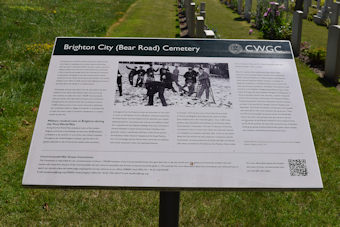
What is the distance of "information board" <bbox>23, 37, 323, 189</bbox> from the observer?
8.22 ft

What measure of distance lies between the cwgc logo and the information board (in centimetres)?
1

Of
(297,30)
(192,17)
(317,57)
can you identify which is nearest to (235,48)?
(317,57)

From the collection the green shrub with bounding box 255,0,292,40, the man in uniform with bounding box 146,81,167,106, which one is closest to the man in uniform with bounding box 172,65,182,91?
the man in uniform with bounding box 146,81,167,106

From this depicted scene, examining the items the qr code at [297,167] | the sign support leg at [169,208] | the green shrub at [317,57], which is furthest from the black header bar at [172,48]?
the green shrub at [317,57]

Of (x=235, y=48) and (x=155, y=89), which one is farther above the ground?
(x=235, y=48)

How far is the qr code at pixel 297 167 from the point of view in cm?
253

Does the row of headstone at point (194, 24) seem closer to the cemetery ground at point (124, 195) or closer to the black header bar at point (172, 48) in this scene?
the cemetery ground at point (124, 195)

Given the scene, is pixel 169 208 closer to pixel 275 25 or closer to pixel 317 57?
pixel 317 57

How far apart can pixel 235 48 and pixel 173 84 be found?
0.68 meters

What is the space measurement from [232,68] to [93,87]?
47.6 inches

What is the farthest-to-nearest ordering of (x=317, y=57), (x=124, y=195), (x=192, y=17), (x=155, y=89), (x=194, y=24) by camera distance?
(x=194, y=24) → (x=192, y=17) → (x=317, y=57) → (x=124, y=195) → (x=155, y=89)

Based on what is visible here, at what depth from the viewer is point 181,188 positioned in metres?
2.46

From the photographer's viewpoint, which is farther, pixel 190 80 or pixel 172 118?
pixel 190 80

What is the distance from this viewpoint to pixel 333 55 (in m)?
7.67
